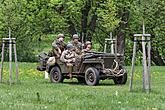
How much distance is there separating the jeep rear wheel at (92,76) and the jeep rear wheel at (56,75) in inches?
51.7

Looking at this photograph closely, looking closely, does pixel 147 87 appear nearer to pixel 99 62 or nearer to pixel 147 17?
pixel 99 62

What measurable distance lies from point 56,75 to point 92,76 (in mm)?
1855

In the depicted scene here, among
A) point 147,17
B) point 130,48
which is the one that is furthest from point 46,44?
point 147,17

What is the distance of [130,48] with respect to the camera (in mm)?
40531

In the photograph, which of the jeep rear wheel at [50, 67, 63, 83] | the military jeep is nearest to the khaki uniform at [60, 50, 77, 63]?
the military jeep

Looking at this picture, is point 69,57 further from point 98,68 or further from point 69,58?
point 98,68

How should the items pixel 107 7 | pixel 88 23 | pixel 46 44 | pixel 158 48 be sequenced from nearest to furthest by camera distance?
1. pixel 107 7
2. pixel 88 23
3. pixel 158 48
4. pixel 46 44

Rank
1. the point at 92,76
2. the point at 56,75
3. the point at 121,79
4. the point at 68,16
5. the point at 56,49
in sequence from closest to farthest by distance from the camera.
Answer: the point at 92,76, the point at 121,79, the point at 56,49, the point at 56,75, the point at 68,16

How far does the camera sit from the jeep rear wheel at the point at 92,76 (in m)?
15.9

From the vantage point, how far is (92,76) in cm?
1616

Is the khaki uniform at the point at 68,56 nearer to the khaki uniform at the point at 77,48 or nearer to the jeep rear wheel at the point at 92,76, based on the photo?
the khaki uniform at the point at 77,48

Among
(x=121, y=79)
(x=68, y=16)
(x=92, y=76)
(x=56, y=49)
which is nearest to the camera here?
(x=92, y=76)

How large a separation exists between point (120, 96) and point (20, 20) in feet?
68.1

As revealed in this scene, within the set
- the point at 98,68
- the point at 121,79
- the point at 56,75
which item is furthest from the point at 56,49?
the point at 121,79
